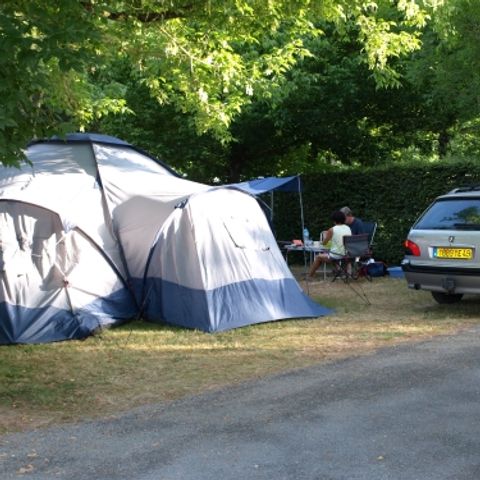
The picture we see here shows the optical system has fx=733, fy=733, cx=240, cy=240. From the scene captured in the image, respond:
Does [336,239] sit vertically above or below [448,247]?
below

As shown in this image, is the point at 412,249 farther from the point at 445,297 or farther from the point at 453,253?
the point at 445,297

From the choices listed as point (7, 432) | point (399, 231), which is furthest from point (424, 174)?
point (7, 432)

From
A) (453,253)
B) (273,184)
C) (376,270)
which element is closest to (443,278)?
(453,253)

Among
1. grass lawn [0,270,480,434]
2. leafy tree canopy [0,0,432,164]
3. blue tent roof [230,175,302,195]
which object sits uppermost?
leafy tree canopy [0,0,432,164]

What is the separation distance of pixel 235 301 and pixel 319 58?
979 centimetres

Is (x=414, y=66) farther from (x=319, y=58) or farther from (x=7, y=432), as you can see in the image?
(x=7, y=432)

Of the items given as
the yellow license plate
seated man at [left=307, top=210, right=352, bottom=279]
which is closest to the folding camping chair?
seated man at [left=307, top=210, right=352, bottom=279]

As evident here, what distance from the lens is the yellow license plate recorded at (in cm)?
948

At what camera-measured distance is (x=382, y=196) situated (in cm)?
1619

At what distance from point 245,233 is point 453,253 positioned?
9.16 feet

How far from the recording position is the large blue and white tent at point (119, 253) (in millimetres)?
9031

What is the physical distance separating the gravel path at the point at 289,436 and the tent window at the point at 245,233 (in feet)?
11.2

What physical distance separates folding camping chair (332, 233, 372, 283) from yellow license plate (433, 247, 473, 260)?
2.76m

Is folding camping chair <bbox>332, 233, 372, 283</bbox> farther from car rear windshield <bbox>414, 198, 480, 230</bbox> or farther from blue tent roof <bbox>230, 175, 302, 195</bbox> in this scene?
car rear windshield <bbox>414, 198, 480, 230</bbox>
